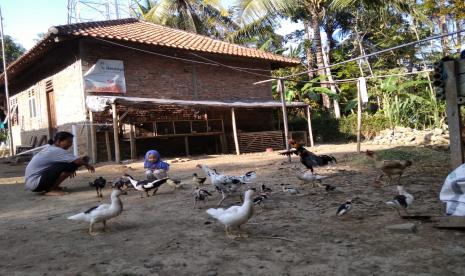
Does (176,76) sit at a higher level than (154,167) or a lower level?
higher

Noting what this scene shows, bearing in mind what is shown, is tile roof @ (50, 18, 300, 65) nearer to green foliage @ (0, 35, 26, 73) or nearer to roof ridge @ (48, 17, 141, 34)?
roof ridge @ (48, 17, 141, 34)

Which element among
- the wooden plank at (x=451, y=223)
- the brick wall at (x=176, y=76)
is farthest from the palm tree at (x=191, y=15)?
the wooden plank at (x=451, y=223)

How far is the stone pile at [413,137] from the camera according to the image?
1590 centimetres

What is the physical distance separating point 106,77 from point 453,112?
13.2 m

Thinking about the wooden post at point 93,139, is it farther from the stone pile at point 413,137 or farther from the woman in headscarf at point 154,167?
the stone pile at point 413,137

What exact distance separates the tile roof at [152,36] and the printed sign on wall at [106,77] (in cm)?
108

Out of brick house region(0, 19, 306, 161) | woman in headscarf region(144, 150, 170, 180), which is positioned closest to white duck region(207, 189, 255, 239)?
woman in headscarf region(144, 150, 170, 180)

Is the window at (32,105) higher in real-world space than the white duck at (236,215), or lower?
higher

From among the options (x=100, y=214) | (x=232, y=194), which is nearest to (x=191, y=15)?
(x=232, y=194)

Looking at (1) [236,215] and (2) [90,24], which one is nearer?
(1) [236,215]

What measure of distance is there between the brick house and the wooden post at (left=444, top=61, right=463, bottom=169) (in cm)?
1082

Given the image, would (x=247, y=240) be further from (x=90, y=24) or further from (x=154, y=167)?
(x=90, y=24)

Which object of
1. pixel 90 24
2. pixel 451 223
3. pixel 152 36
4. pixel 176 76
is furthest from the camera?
pixel 176 76

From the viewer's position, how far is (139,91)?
16.6 m
